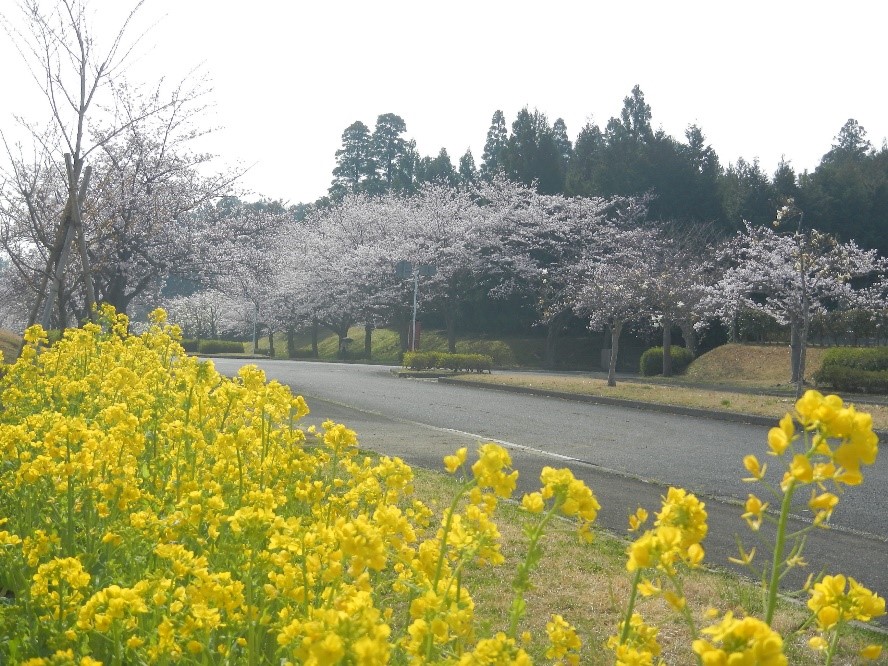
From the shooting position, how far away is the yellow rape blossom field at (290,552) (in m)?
1.45

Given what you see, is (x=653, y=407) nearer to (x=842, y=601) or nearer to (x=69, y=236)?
(x=69, y=236)

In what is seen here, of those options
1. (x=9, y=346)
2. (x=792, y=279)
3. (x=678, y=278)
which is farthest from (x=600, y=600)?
(x=678, y=278)

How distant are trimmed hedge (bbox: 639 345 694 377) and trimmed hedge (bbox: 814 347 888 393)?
9107 mm

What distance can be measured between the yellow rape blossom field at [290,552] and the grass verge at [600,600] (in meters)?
0.04

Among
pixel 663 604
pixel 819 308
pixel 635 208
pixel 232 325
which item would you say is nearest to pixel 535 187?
pixel 635 208

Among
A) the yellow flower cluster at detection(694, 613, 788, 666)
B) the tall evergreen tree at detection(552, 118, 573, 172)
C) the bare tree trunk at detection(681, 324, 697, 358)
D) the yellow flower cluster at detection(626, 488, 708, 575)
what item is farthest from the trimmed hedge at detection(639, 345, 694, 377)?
the tall evergreen tree at detection(552, 118, 573, 172)

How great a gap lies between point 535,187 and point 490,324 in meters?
6.53

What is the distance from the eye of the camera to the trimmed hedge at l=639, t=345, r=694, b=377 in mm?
29891

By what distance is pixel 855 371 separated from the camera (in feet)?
64.5

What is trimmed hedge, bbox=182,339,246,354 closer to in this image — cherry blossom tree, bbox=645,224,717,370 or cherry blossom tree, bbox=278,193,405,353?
cherry blossom tree, bbox=278,193,405,353

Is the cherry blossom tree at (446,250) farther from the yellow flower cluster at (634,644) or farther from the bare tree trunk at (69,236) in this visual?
the yellow flower cluster at (634,644)

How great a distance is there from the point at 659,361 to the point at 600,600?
26.7 metres

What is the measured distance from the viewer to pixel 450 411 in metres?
14.4

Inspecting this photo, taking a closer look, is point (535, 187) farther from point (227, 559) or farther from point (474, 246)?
point (227, 559)
